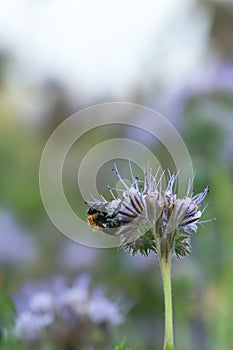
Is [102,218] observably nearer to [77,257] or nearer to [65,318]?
[65,318]

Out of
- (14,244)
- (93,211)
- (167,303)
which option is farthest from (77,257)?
(167,303)

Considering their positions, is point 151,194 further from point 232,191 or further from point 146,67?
point 146,67

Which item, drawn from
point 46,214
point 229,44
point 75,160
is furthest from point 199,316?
point 75,160

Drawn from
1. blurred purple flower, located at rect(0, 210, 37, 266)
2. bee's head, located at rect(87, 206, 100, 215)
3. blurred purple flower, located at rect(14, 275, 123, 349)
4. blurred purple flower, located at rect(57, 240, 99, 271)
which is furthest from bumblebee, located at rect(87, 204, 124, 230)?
blurred purple flower, located at rect(0, 210, 37, 266)

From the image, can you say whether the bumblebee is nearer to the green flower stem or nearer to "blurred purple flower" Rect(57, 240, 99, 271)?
the green flower stem

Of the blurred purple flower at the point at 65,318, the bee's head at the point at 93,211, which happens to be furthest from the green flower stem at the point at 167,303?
the blurred purple flower at the point at 65,318

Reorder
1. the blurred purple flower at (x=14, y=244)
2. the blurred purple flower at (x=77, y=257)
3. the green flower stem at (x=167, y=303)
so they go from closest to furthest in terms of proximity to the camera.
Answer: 1. the green flower stem at (x=167, y=303)
2. the blurred purple flower at (x=77, y=257)
3. the blurred purple flower at (x=14, y=244)

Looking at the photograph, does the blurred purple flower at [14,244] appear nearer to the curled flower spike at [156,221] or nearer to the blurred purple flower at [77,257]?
the blurred purple flower at [77,257]
